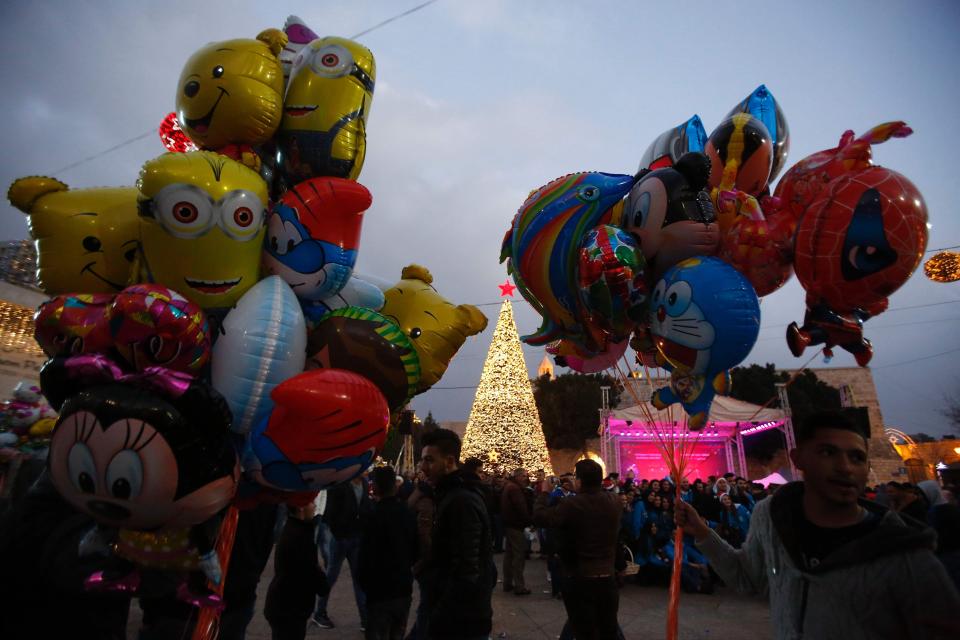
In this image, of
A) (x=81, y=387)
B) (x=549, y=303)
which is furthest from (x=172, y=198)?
(x=549, y=303)

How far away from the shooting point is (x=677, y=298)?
2557 millimetres

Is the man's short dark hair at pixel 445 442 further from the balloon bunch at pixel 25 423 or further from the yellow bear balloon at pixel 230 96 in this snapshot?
the balloon bunch at pixel 25 423

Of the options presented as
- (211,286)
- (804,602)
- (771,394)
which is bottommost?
(804,602)

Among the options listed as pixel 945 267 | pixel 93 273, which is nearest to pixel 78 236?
pixel 93 273

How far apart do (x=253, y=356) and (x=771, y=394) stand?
23.8m

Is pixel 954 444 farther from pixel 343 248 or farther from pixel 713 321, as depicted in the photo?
pixel 343 248

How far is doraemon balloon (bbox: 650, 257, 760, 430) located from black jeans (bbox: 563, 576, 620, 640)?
4.33ft

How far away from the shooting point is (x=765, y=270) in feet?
8.37

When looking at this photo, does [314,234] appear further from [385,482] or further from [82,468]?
[385,482]

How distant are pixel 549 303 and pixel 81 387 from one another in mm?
2367

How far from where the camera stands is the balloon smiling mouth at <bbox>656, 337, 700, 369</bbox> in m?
2.56

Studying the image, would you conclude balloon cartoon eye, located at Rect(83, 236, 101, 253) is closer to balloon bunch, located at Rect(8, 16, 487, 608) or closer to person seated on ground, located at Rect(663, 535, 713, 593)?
balloon bunch, located at Rect(8, 16, 487, 608)

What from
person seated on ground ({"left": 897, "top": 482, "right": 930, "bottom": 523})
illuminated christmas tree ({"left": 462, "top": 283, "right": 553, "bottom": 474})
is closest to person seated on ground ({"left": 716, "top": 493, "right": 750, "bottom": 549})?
person seated on ground ({"left": 897, "top": 482, "right": 930, "bottom": 523})

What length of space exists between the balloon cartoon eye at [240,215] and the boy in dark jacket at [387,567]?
192 cm
